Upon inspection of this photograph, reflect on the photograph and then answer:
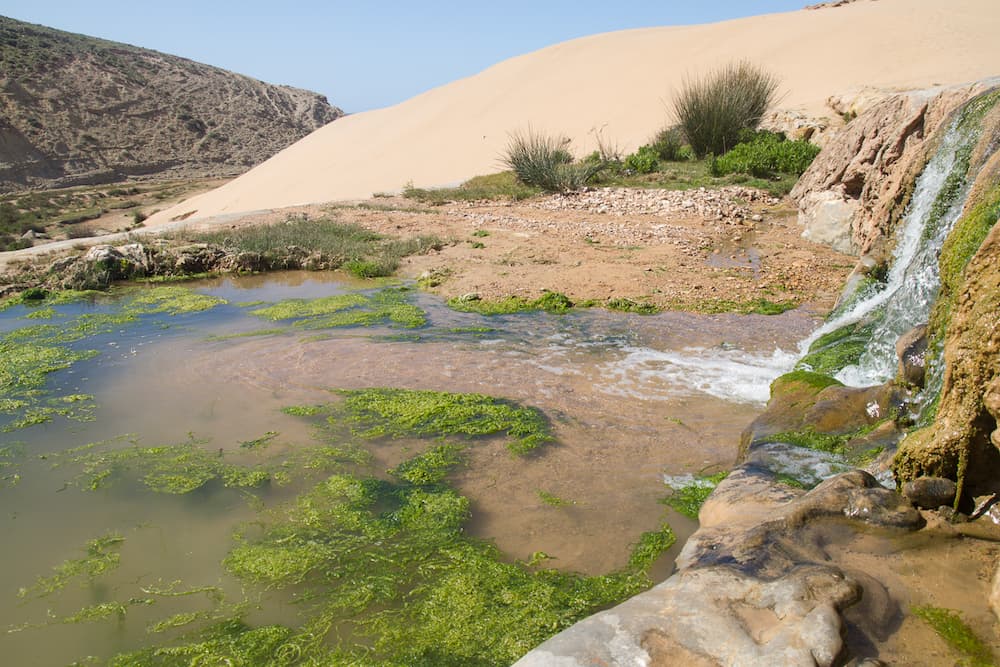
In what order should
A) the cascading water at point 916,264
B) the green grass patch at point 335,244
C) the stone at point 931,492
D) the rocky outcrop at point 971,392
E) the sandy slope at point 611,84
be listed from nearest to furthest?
1. the rocky outcrop at point 971,392
2. the stone at point 931,492
3. the cascading water at point 916,264
4. the green grass patch at point 335,244
5. the sandy slope at point 611,84

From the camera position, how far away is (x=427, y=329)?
22.4 feet

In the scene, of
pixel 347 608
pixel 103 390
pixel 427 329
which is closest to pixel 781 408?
pixel 347 608

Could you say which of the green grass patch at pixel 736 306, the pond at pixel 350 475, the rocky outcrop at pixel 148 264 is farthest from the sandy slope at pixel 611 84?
the pond at pixel 350 475

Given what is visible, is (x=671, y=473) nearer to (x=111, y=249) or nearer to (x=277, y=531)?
(x=277, y=531)

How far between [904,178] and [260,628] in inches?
247

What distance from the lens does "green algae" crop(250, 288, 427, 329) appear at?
707 centimetres

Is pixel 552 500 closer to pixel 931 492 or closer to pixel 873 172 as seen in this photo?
pixel 931 492

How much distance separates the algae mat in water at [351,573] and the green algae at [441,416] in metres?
0.07

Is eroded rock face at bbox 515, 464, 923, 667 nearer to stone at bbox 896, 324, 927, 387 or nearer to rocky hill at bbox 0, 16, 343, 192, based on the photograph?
stone at bbox 896, 324, 927, 387

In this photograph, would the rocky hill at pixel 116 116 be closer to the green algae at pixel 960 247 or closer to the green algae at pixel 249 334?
the green algae at pixel 249 334

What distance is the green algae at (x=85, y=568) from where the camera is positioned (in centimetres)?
298

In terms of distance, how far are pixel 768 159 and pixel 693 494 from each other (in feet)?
34.9

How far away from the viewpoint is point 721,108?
46.3 feet

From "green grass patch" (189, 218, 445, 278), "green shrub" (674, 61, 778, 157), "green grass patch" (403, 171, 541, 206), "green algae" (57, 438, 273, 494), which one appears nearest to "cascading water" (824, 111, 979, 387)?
"green algae" (57, 438, 273, 494)
